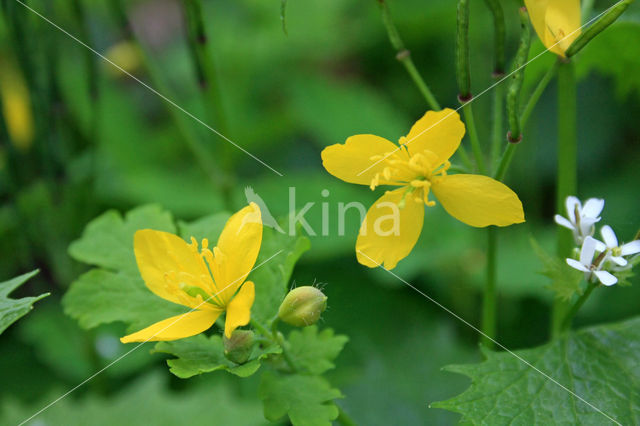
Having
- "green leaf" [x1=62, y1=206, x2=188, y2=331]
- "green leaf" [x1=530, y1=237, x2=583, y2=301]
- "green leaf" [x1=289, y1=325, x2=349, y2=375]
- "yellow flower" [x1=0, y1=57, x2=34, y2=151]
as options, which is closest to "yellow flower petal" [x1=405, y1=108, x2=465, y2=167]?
"green leaf" [x1=530, y1=237, x2=583, y2=301]

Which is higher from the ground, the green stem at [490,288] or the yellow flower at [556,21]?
the yellow flower at [556,21]

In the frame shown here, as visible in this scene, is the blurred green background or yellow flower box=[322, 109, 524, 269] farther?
the blurred green background

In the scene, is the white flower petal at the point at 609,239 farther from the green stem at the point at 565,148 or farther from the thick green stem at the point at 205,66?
the thick green stem at the point at 205,66

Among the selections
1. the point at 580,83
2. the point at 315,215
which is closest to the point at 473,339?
the point at 315,215

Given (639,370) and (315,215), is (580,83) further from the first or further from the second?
(639,370)

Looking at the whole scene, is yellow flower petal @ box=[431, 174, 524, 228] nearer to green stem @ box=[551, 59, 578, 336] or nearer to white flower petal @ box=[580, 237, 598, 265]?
white flower petal @ box=[580, 237, 598, 265]

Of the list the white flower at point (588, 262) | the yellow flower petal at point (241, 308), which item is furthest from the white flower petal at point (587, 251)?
the yellow flower petal at point (241, 308)
